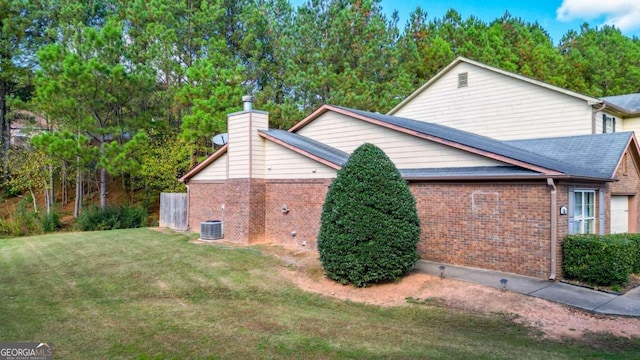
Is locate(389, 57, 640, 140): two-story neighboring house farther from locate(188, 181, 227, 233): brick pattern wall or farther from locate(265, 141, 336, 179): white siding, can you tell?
locate(188, 181, 227, 233): brick pattern wall

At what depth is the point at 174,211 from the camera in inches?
779

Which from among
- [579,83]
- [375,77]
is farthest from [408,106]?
[579,83]

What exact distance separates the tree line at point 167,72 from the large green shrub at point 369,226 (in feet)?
46.2

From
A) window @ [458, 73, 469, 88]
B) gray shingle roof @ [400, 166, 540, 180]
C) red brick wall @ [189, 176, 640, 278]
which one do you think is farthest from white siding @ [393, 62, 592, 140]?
gray shingle roof @ [400, 166, 540, 180]

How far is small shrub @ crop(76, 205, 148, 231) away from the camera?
20938 mm

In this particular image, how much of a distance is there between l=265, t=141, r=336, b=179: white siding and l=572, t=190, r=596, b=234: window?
661 cm

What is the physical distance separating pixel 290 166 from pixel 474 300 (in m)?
7.88

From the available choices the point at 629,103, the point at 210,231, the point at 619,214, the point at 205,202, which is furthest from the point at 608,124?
the point at 205,202

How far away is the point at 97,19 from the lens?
2853 centimetres

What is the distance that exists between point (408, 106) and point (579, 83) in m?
20.0

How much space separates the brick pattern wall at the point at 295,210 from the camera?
13.5 meters

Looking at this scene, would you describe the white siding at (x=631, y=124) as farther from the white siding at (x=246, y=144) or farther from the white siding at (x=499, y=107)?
the white siding at (x=246, y=144)

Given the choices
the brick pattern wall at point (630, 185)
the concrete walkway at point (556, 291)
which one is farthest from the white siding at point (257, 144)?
the brick pattern wall at point (630, 185)

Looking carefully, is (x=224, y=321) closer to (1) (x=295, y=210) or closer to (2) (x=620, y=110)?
(1) (x=295, y=210)
